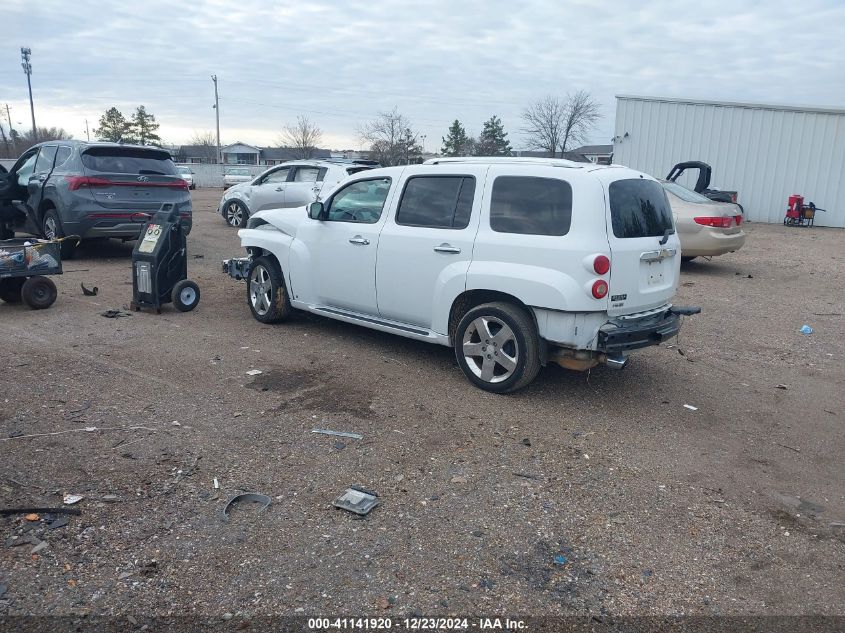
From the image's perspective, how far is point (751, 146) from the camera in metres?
23.5

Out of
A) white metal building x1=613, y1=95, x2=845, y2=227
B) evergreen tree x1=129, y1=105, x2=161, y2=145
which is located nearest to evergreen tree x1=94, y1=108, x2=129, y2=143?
evergreen tree x1=129, y1=105, x2=161, y2=145

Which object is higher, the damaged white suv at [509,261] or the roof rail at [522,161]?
the roof rail at [522,161]

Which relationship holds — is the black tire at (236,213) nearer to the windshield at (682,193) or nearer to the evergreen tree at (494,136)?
the windshield at (682,193)

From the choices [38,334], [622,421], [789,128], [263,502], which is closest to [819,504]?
[622,421]

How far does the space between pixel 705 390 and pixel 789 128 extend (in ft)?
67.7

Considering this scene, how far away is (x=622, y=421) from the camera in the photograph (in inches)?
209

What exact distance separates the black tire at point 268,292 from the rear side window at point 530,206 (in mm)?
2923

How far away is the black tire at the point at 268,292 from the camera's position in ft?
25.0

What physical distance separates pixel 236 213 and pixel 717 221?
11.4 meters

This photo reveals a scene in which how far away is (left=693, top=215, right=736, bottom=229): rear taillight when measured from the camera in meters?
11.9

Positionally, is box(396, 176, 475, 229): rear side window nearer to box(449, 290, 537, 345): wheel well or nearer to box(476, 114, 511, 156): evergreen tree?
box(449, 290, 537, 345): wheel well

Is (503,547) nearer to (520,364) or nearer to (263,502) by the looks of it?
(263,502)

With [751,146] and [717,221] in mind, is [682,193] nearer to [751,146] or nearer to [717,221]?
[717,221]

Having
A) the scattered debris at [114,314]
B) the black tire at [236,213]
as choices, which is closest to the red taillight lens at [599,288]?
the scattered debris at [114,314]
